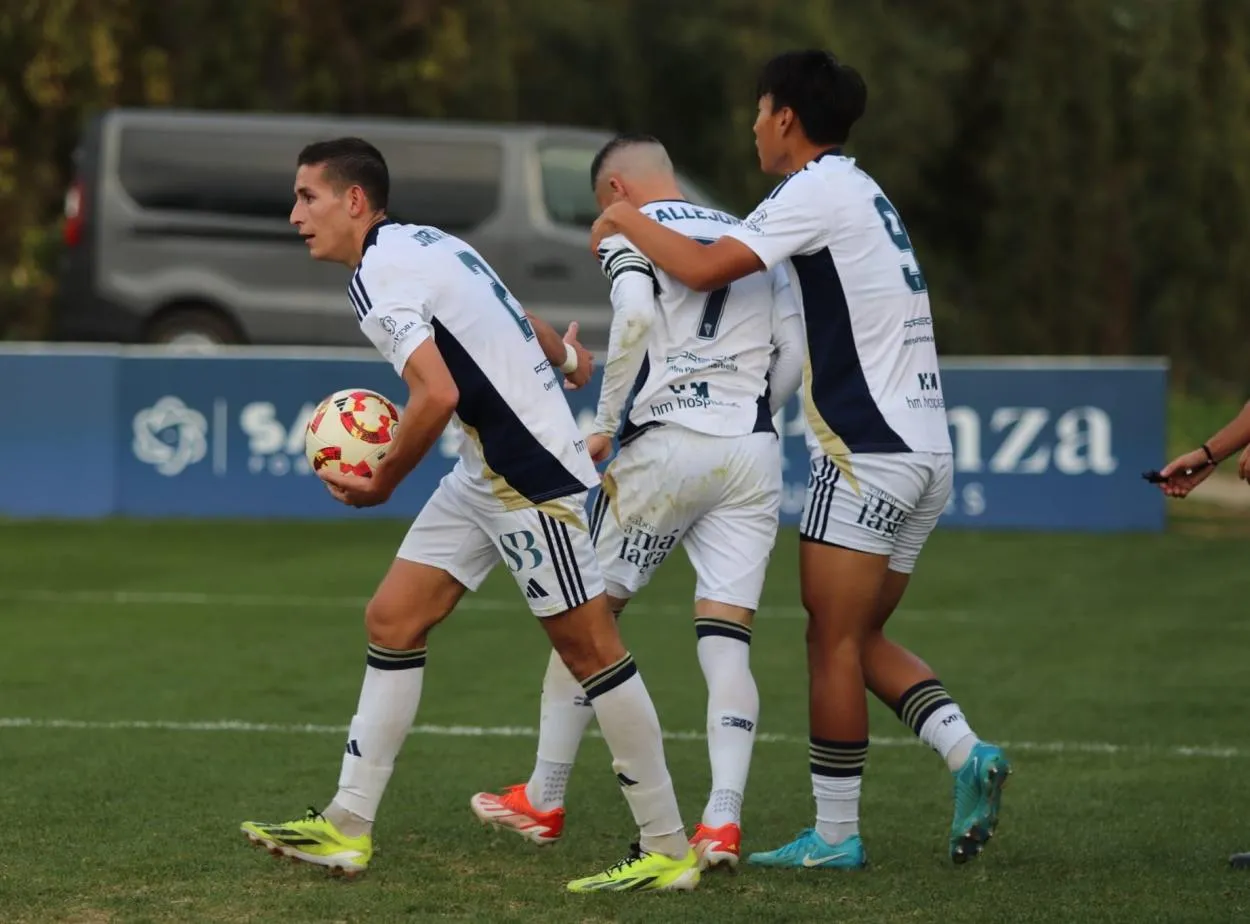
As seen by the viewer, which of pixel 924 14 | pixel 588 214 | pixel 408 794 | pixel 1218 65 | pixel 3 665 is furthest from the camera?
pixel 924 14

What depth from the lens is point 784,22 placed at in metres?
27.5

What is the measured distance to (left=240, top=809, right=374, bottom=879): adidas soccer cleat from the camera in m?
5.76

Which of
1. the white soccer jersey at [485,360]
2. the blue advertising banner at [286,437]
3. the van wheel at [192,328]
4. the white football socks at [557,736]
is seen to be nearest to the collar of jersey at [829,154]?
the white soccer jersey at [485,360]

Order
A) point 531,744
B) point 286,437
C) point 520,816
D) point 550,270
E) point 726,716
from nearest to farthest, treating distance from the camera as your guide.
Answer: point 726,716
point 520,816
point 531,744
point 286,437
point 550,270

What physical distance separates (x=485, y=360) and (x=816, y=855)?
5.34ft

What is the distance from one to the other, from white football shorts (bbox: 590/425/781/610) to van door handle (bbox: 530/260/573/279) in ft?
41.3

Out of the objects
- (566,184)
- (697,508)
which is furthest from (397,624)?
(566,184)

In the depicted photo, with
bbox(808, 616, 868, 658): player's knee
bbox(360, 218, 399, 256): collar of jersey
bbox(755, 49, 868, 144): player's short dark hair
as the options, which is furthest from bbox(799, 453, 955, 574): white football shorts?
bbox(360, 218, 399, 256): collar of jersey

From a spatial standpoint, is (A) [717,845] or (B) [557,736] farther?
(B) [557,736]

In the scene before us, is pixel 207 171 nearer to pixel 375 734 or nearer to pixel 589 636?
pixel 375 734

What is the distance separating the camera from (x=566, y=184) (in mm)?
19062

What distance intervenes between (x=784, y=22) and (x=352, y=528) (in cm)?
1415

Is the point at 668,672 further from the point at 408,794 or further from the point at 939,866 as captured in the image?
the point at 939,866

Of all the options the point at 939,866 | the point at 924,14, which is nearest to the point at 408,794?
the point at 939,866
